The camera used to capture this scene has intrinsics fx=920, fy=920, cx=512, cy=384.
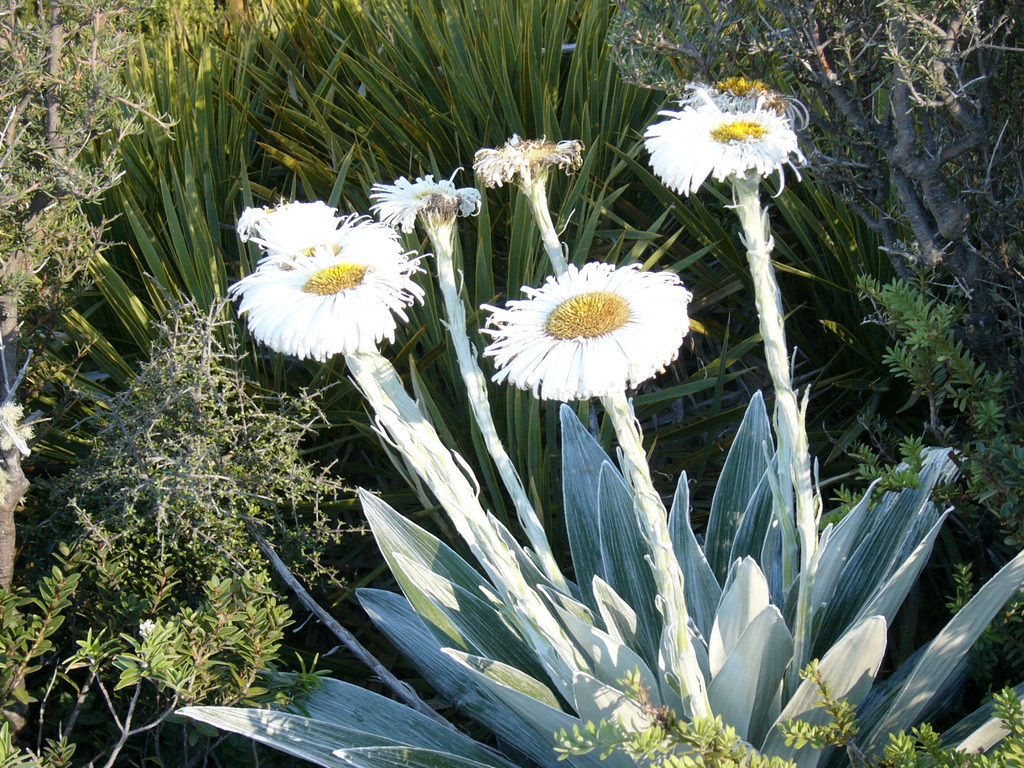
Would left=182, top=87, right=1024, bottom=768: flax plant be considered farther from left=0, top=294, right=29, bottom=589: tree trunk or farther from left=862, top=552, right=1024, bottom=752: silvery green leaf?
left=0, top=294, right=29, bottom=589: tree trunk

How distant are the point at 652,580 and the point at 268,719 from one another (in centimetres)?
68

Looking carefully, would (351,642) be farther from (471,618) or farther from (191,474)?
(191,474)

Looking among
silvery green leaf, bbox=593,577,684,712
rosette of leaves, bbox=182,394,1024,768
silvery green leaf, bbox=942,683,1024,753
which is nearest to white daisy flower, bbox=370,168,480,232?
rosette of leaves, bbox=182,394,1024,768

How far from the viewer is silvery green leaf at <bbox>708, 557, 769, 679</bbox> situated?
1262mm

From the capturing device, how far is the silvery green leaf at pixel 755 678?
1229mm

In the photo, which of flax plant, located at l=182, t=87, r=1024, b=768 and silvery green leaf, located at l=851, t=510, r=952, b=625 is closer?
flax plant, located at l=182, t=87, r=1024, b=768

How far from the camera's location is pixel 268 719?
4.42 ft

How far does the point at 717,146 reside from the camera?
1130 mm

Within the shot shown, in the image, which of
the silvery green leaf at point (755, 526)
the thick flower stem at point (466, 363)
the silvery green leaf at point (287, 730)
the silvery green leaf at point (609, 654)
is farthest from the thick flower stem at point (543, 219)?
the silvery green leaf at point (287, 730)

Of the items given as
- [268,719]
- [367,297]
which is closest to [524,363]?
[367,297]

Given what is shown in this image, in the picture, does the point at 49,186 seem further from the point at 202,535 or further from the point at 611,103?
the point at 611,103

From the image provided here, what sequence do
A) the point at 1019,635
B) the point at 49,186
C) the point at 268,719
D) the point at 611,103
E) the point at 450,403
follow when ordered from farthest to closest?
the point at 611,103 → the point at 450,403 → the point at 49,186 → the point at 1019,635 → the point at 268,719

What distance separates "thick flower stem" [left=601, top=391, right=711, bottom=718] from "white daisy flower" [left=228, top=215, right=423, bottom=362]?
290 millimetres

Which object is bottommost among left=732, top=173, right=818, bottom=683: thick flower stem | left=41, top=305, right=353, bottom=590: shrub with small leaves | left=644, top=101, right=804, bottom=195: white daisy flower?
left=41, top=305, right=353, bottom=590: shrub with small leaves
